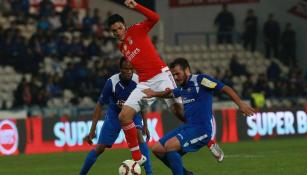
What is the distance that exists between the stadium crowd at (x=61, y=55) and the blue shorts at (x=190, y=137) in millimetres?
13112

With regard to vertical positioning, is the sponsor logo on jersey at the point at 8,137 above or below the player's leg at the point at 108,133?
below

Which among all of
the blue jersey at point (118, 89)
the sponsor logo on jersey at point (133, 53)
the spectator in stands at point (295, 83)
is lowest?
the spectator in stands at point (295, 83)

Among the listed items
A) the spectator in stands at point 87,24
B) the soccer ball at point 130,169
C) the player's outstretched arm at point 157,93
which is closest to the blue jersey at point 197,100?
the player's outstretched arm at point 157,93

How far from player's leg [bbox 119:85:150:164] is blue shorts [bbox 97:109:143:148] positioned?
1070 millimetres

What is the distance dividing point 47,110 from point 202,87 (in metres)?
13.3

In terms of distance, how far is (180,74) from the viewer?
38.1 ft

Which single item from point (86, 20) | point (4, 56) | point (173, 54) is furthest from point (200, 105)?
point (173, 54)

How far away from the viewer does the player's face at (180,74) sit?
456 inches

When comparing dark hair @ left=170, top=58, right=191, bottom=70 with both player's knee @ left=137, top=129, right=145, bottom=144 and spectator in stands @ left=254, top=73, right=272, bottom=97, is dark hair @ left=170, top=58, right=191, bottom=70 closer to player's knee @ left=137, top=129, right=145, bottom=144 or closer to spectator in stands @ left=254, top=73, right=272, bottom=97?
player's knee @ left=137, top=129, right=145, bottom=144

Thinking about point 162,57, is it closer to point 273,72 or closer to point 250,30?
point 273,72

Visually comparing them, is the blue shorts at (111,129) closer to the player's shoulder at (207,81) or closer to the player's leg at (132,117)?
the player's leg at (132,117)

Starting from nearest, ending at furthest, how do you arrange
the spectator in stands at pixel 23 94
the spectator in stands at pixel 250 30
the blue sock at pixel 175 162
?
the blue sock at pixel 175 162 < the spectator in stands at pixel 23 94 < the spectator in stands at pixel 250 30

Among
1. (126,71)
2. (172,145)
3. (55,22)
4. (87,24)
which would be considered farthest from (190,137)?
(87,24)

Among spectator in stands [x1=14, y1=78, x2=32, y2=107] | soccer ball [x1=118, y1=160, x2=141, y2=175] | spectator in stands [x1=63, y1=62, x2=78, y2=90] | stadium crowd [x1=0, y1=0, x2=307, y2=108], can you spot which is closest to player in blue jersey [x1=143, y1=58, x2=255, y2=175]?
soccer ball [x1=118, y1=160, x2=141, y2=175]
